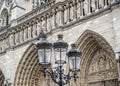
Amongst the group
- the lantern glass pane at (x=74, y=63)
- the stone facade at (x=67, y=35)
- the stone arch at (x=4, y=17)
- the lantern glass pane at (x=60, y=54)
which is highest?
the stone arch at (x=4, y=17)

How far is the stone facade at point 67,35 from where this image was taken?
13062mm

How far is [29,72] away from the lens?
1784cm

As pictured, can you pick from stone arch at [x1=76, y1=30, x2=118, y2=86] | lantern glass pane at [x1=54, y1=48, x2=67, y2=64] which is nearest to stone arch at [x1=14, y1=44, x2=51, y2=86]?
stone arch at [x1=76, y1=30, x2=118, y2=86]

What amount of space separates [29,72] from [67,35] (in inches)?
171

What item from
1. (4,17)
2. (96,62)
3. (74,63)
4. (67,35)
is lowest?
(74,63)

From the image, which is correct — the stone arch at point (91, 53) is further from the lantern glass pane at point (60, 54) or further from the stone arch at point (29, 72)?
the lantern glass pane at point (60, 54)

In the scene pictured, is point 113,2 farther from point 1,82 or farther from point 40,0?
point 1,82

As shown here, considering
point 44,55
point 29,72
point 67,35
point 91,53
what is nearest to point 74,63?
point 44,55

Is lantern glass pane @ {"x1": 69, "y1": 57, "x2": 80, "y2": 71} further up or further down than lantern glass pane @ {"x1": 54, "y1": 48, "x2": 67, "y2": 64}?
further down

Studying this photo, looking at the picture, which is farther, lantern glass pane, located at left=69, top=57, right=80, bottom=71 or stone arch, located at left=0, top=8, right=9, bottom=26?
stone arch, located at left=0, top=8, right=9, bottom=26

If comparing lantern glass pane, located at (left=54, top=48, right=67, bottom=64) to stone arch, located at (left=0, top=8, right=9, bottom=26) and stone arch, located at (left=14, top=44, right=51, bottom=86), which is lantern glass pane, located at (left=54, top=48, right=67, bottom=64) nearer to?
stone arch, located at (left=14, top=44, right=51, bottom=86)

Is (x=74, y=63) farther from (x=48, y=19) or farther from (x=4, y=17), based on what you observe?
(x=4, y=17)

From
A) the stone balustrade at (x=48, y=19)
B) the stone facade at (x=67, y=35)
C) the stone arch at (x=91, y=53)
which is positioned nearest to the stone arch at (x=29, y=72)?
the stone facade at (x=67, y=35)

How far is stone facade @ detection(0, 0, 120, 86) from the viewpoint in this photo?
13062 mm
